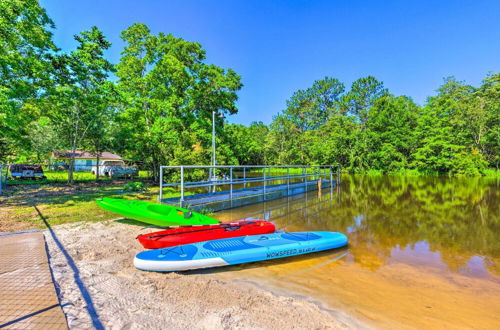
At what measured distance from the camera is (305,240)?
212 inches

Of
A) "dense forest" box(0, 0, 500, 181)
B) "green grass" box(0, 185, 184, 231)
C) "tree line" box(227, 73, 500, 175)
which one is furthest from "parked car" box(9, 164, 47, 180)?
"tree line" box(227, 73, 500, 175)

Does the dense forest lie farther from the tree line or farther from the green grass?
the green grass

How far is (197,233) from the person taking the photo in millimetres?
5527

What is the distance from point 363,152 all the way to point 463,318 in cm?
3992

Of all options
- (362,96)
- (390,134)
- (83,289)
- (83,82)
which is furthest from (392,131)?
(83,289)

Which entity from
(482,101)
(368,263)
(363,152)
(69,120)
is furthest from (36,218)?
(482,101)

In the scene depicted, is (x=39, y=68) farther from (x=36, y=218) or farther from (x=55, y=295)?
(x=55, y=295)

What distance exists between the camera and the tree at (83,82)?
1315cm

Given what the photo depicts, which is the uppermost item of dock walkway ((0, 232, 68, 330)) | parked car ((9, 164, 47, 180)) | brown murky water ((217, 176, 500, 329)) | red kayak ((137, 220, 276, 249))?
parked car ((9, 164, 47, 180))

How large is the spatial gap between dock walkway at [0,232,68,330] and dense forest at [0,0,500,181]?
7.03 metres

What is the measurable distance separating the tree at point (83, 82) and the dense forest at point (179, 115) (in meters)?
0.06

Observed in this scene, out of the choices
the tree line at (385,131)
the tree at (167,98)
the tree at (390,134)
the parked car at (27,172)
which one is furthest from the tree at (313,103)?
the parked car at (27,172)

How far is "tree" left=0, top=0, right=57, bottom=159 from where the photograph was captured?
9539 mm

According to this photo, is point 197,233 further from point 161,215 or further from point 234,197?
point 234,197
